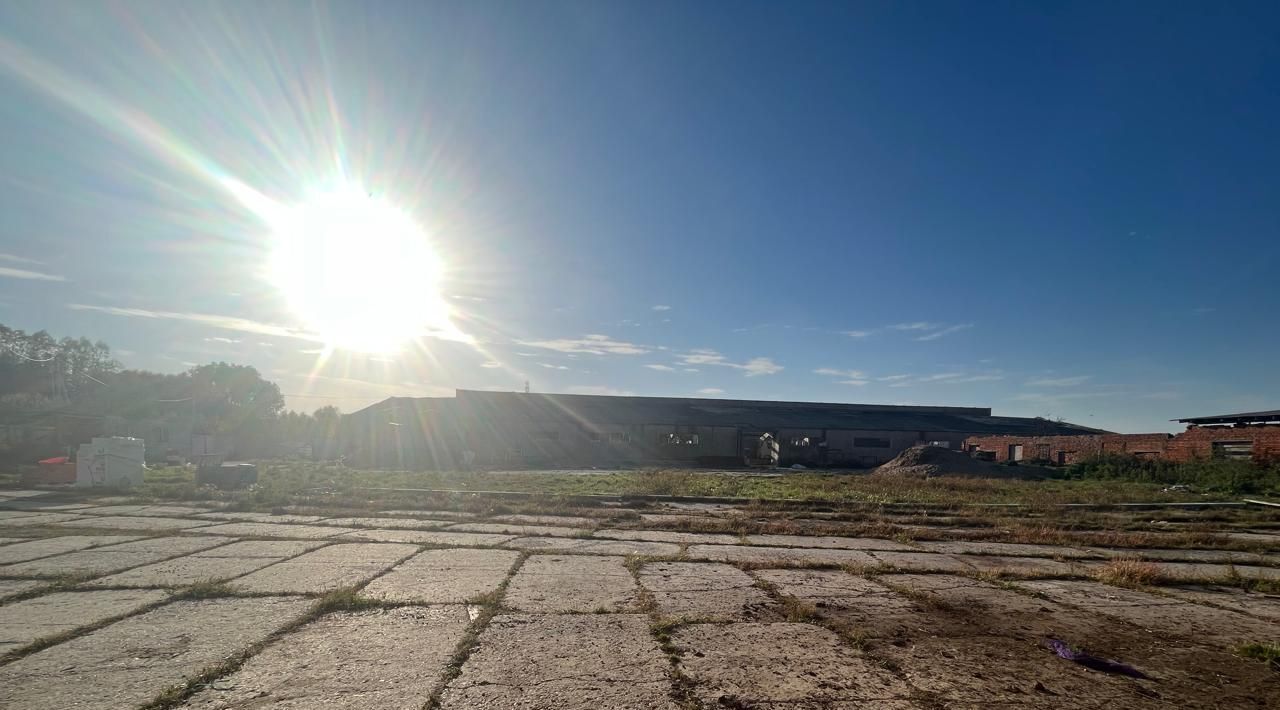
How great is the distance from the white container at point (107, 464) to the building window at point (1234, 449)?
43.0 metres

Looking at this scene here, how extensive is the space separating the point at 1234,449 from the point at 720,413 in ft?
86.6

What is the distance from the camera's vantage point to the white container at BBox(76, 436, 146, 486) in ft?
51.7

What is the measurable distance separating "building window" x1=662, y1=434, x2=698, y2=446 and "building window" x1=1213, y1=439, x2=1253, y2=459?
25807mm

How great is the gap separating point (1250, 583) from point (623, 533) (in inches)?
339

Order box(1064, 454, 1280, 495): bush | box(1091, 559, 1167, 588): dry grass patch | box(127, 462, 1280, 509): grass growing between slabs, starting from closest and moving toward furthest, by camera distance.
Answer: box(1091, 559, 1167, 588): dry grass patch
box(127, 462, 1280, 509): grass growing between slabs
box(1064, 454, 1280, 495): bush

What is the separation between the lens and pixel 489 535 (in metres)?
9.41

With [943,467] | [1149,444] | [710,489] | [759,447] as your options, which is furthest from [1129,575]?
[1149,444]

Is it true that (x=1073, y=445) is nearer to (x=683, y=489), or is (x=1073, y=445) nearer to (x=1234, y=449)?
(x=1234, y=449)

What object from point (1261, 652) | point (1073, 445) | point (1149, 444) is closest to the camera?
point (1261, 652)

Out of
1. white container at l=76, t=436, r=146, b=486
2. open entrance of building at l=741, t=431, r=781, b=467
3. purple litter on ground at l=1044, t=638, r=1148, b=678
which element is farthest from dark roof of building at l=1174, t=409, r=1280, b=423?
white container at l=76, t=436, r=146, b=486

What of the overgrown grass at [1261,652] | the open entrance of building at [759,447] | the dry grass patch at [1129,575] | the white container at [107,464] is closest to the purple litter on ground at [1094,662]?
the overgrown grass at [1261,652]

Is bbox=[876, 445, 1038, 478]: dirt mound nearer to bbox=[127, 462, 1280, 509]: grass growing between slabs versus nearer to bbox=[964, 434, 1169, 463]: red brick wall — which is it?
bbox=[127, 462, 1280, 509]: grass growing between slabs

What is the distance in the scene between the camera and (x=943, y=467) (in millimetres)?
26828

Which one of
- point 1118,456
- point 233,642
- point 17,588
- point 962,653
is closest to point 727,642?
point 962,653
